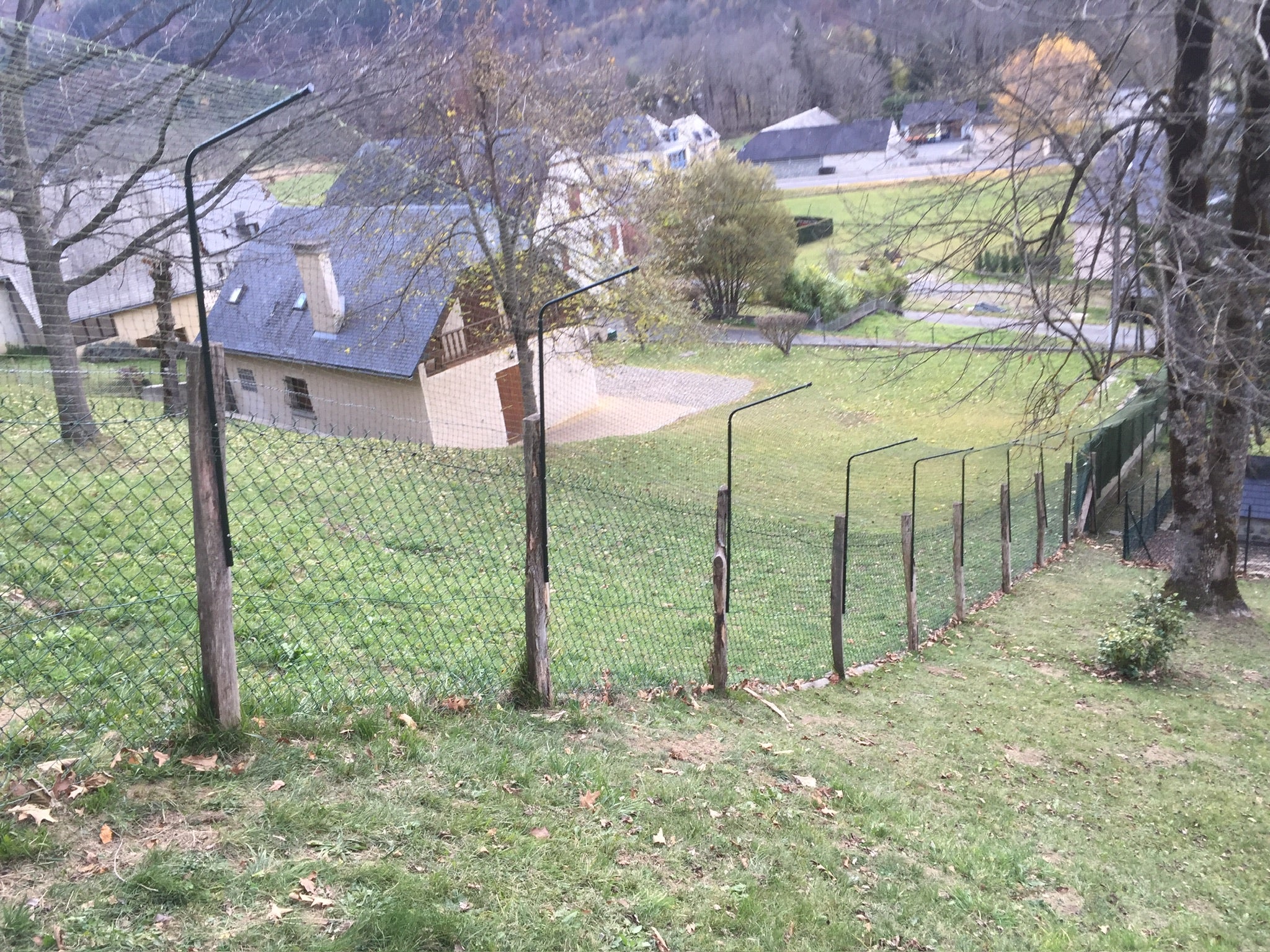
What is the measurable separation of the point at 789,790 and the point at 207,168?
1126 cm

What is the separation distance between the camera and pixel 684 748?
4.61 meters

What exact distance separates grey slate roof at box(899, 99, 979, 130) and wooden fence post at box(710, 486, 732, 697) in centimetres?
655

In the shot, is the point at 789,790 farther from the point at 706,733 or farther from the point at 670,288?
the point at 670,288

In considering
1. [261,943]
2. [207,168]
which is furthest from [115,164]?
[261,943]

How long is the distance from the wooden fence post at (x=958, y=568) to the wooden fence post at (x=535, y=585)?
5.99 metres

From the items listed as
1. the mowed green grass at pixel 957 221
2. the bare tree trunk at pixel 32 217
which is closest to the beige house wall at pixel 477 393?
the bare tree trunk at pixel 32 217

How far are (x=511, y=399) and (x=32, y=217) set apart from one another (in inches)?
483

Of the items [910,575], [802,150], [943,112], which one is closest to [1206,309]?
[943,112]

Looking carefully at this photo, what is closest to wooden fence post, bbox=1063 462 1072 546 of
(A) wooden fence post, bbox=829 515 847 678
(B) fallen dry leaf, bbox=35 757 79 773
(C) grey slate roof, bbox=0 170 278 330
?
(A) wooden fence post, bbox=829 515 847 678

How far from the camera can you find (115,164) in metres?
10.4

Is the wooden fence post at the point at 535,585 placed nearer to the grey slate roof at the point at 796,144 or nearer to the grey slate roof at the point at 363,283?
the grey slate roof at the point at 363,283

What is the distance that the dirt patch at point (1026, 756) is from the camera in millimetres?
5859

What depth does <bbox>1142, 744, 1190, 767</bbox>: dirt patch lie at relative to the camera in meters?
6.13

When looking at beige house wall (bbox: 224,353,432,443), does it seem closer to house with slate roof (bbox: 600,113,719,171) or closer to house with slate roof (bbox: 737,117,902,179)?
house with slate roof (bbox: 600,113,719,171)
